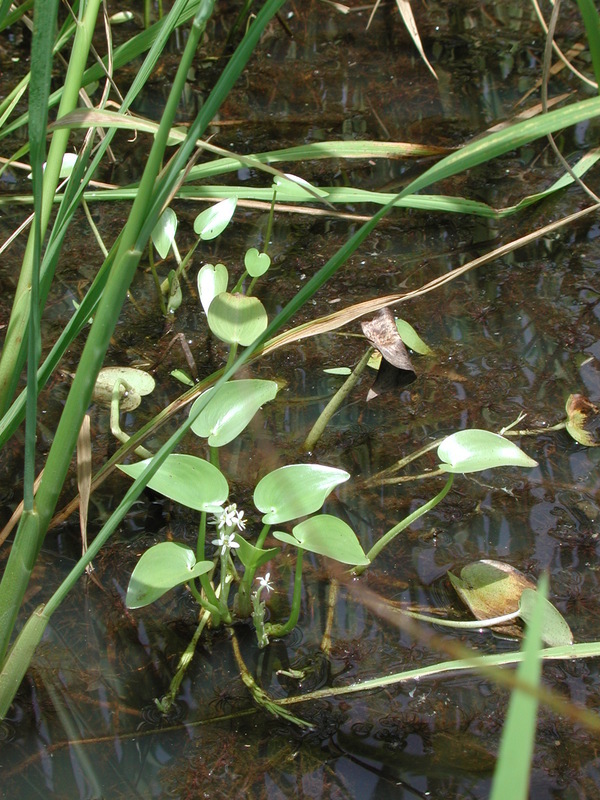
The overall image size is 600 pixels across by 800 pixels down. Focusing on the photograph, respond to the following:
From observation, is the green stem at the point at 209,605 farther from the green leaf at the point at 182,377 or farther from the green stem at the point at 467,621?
the green leaf at the point at 182,377

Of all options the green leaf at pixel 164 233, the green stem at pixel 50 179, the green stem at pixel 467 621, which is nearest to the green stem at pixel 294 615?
the green stem at pixel 467 621

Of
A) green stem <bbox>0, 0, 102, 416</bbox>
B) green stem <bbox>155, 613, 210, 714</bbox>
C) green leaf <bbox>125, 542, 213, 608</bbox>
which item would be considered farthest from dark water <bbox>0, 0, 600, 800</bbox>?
green stem <bbox>0, 0, 102, 416</bbox>

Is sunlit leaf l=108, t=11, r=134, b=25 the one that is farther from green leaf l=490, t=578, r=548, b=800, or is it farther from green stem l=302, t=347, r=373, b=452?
green leaf l=490, t=578, r=548, b=800

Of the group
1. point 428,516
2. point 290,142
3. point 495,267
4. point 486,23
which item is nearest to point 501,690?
point 428,516

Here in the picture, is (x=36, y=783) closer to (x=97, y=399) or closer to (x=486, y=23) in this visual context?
(x=97, y=399)

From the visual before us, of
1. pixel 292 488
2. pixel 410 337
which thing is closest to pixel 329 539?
pixel 292 488

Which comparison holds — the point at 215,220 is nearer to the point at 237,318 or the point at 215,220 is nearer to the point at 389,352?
the point at 237,318
